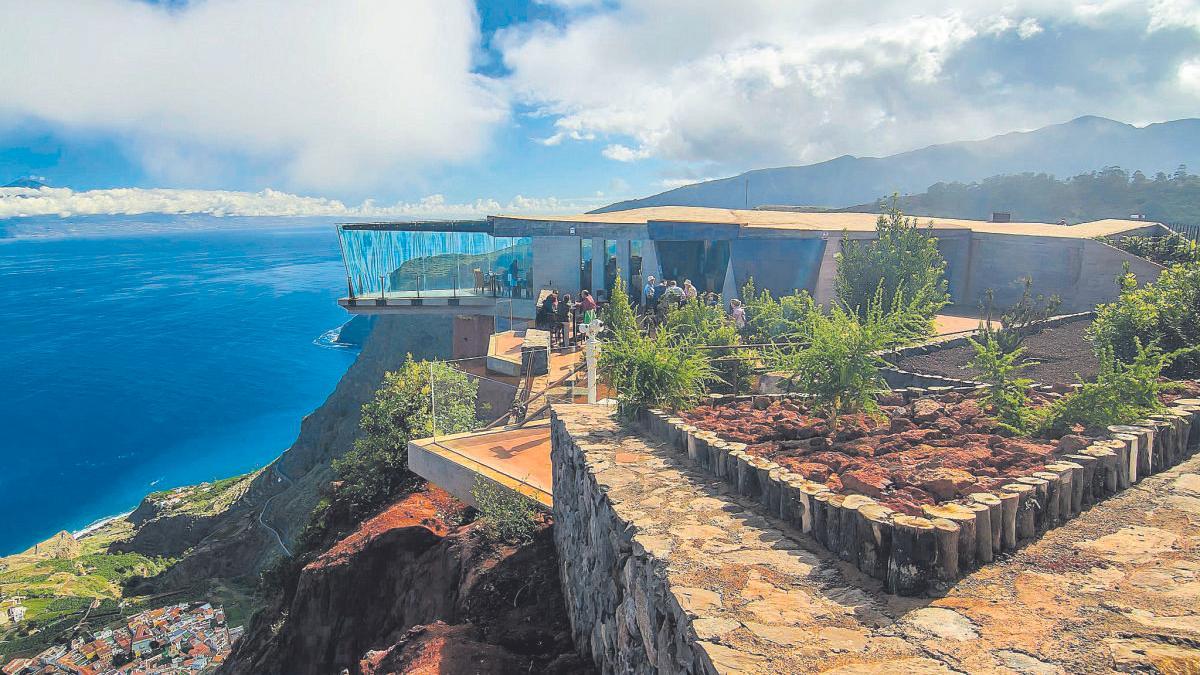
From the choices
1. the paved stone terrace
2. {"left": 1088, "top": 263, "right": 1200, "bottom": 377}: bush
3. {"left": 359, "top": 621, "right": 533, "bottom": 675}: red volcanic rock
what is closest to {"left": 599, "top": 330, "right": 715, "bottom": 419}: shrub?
the paved stone terrace

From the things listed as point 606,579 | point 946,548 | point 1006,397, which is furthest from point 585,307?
point 946,548

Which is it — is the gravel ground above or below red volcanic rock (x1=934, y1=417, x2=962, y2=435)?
below

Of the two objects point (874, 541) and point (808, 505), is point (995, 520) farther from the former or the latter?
point (808, 505)

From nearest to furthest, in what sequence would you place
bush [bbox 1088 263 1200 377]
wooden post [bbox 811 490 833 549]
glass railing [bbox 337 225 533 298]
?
wooden post [bbox 811 490 833 549] < bush [bbox 1088 263 1200 377] < glass railing [bbox 337 225 533 298]

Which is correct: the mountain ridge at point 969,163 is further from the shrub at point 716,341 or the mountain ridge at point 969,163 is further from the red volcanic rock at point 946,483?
the red volcanic rock at point 946,483

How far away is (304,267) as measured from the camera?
186125 millimetres

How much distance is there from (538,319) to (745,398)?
34.2 ft

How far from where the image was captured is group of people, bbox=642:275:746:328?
14.8 m

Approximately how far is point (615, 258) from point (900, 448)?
579 inches

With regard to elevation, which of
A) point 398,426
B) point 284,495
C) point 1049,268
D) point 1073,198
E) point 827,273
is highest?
point 1073,198

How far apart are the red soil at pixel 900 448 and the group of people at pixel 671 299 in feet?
25.3

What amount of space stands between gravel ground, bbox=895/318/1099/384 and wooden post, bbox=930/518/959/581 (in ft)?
23.4

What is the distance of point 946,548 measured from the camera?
3562 mm

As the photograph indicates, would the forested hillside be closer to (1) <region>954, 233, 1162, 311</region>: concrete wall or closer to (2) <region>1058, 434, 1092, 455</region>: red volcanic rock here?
(1) <region>954, 233, 1162, 311</region>: concrete wall
